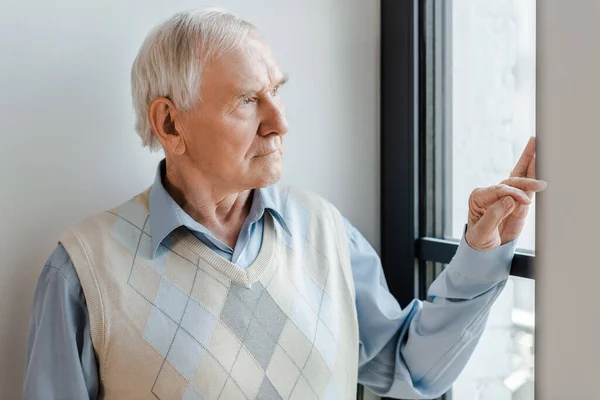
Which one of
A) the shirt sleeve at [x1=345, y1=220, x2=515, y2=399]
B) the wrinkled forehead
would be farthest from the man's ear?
the shirt sleeve at [x1=345, y1=220, x2=515, y2=399]

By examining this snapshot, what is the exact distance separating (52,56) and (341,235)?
0.74 meters

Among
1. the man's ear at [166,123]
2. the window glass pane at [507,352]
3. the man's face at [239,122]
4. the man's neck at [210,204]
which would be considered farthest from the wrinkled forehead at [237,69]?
the window glass pane at [507,352]

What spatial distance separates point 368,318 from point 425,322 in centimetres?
15

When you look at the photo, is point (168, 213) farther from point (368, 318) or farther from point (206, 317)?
point (368, 318)

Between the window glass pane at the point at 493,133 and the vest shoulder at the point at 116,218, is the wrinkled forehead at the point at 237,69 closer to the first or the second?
the vest shoulder at the point at 116,218

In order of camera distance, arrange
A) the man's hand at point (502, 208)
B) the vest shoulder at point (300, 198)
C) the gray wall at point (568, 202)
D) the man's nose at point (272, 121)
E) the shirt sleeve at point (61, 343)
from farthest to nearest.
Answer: the vest shoulder at point (300, 198), the man's nose at point (272, 121), the shirt sleeve at point (61, 343), the man's hand at point (502, 208), the gray wall at point (568, 202)

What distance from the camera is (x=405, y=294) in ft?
4.69

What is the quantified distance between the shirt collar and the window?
1.25ft

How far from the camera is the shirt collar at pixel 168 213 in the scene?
109cm

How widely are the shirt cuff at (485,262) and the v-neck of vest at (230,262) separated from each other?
1.26ft

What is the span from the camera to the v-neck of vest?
110 cm

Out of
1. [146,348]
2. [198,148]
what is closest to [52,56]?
[198,148]

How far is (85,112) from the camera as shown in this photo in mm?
1230

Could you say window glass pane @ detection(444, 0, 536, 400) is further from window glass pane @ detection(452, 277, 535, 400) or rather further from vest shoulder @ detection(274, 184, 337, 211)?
vest shoulder @ detection(274, 184, 337, 211)
